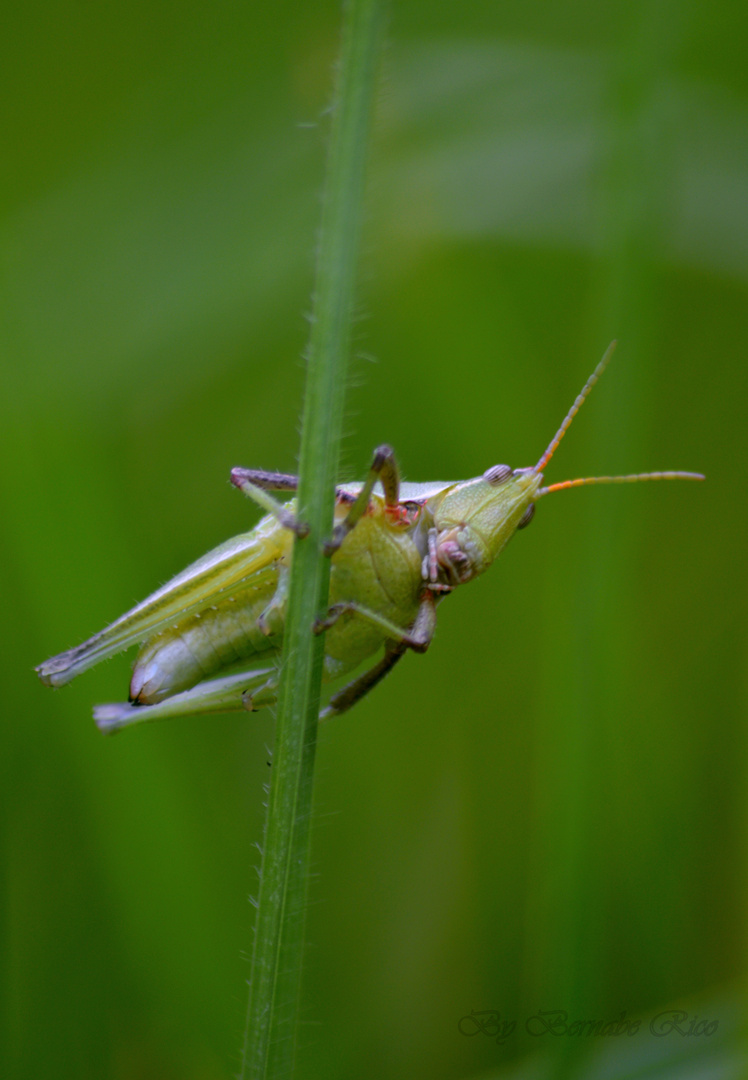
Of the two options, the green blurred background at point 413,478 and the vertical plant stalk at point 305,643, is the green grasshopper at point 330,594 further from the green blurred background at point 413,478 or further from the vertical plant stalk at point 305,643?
the vertical plant stalk at point 305,643

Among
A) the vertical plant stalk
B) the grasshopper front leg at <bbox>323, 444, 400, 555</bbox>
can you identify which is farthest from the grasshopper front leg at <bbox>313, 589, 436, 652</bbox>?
the vertical plant stalk

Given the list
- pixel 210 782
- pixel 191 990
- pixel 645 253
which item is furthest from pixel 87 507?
pixel 645 253

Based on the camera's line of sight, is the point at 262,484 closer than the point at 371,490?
No

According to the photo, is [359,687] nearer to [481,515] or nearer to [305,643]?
[481,515]

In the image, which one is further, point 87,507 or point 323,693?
point 87,507

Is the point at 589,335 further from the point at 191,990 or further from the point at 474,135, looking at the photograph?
the point at 191,990

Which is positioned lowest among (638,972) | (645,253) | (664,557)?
(638,972)

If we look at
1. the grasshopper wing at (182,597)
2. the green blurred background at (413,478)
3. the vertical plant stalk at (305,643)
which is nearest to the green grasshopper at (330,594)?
the grasshopper wing at (182,597)

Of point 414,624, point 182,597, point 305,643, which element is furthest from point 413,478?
point 305,643
